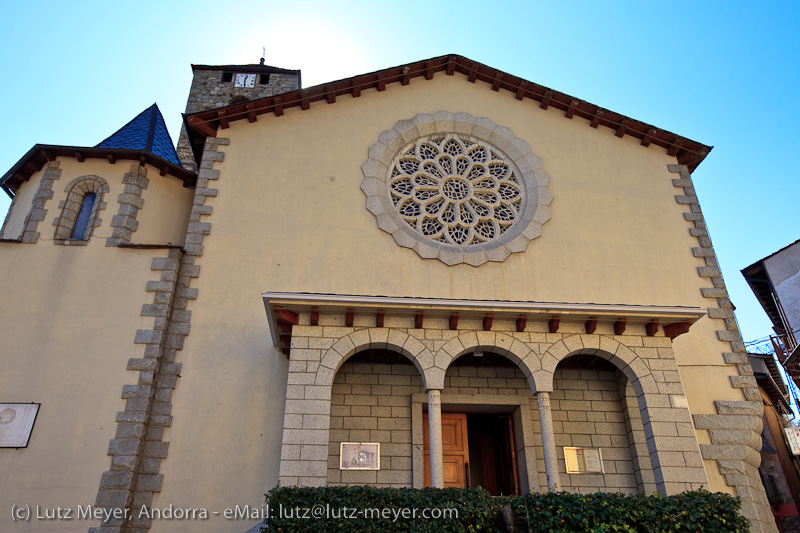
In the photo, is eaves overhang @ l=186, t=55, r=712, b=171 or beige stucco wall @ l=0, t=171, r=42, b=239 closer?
beige stucco wall @ l=0, t=171, r=42, b=239

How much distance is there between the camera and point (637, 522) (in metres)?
8.01

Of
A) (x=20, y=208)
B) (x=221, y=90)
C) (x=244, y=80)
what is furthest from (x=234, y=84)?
(x=20, y=208)

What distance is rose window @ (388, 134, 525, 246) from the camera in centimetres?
1257

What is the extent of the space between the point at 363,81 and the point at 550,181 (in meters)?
4.75

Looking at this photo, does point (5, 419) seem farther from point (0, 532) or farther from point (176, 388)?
point (176, 388)

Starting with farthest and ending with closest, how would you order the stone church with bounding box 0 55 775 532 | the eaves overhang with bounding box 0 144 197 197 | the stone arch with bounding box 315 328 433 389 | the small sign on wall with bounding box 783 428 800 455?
the small sign on wall with bounding box 783 428 800 455
the eaves overhang with bounding box 0 144 197 197
the stone church with bounding box 0 55 775 532
the stone arch with bounding box 315 328 433 389

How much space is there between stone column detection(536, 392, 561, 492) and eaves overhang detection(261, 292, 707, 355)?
3.95 ft

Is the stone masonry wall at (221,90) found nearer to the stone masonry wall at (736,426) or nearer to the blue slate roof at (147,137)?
the blue slate roof at (147,137)

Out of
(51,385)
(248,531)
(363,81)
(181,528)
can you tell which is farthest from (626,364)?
(51,385)

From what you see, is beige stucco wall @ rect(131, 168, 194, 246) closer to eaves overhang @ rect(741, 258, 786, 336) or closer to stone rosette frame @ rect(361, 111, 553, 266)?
stone rosette frame @ rect(361, 111, 553, 266)

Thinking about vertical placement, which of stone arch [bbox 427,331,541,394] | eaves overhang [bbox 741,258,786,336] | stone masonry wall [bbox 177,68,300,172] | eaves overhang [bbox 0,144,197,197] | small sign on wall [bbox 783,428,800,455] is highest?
stone masonry wall [bbox 177,68,300,172]

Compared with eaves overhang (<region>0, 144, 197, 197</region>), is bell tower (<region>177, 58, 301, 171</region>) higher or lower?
higher

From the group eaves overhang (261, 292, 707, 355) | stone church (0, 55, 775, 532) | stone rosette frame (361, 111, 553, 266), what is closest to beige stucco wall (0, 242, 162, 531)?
stone church (0, 55, 775, 532)

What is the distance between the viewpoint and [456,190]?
43.1 feet
